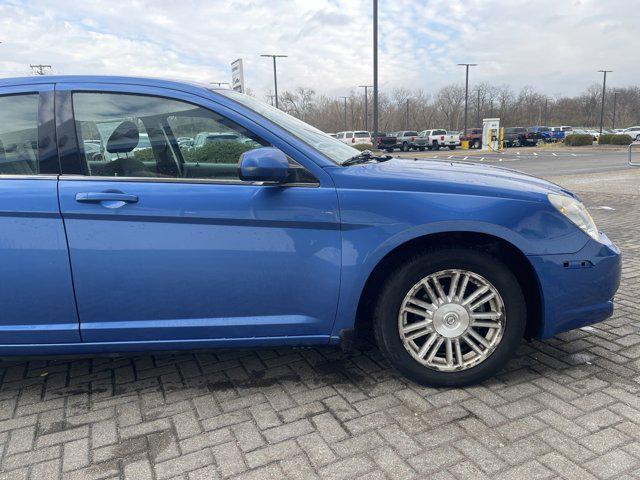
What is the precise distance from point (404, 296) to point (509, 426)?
807 mm

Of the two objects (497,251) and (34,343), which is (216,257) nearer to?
(34,343)

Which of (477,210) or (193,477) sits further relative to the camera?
(477,210)

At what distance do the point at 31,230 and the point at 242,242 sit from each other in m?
1.04

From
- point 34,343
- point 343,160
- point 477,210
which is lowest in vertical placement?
point 34,343

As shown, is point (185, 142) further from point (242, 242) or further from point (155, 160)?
point (242, 242)

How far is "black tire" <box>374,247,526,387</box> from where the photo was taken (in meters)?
2.68

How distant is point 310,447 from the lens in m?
2.35

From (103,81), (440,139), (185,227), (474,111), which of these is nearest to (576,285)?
(185,227)

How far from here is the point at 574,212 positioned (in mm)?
2838

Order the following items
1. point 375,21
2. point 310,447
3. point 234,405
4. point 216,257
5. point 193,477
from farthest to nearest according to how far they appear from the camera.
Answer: point 375,21 → point 234,405 → point 216,257 → point 310,447 → point 193,477

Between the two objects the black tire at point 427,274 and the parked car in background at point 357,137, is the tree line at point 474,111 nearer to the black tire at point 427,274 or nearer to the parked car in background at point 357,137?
the parked car in background at point 357,137

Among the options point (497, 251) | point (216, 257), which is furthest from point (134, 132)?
point (497, 251)

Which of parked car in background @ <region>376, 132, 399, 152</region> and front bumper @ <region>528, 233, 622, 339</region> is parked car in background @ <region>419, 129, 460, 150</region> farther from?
front bumper @ <region>528, 233, 622, 339</region>

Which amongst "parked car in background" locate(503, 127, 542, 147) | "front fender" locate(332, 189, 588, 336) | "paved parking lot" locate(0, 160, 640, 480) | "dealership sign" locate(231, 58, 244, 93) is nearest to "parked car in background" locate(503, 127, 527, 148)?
"parked car in background" locate(503, 127, 542, 147)
